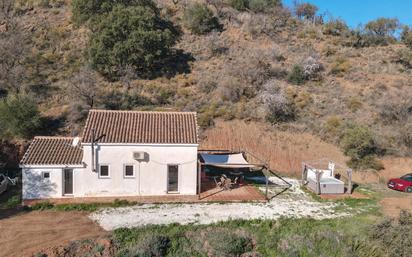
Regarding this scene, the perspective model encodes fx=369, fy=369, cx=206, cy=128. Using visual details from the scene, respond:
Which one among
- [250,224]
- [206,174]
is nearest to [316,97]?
[206,174]

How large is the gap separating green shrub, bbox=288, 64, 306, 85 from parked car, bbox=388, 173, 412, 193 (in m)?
19.5

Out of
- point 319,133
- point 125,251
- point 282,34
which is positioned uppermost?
point 282,34

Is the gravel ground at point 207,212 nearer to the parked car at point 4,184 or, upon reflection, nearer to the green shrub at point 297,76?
the parked car at point 4,184

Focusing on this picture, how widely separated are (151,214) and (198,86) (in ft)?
79.0

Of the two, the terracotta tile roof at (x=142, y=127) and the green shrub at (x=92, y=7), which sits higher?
the green shrub at (x=92, y=7)

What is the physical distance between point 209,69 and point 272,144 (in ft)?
54.2

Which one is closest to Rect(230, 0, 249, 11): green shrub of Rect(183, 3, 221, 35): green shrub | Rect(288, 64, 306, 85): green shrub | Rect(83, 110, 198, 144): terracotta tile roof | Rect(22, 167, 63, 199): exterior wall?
Rect(183, 3, 221, 35): green shrub

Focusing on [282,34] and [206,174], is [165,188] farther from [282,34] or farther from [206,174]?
[282,34]

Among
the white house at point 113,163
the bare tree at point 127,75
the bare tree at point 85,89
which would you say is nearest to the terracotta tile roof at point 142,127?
the white house at point 113,163

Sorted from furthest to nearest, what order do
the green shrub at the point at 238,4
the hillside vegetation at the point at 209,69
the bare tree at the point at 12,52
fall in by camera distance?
the green shrub at the point at 238,4
the bare tree at the point at 12,52
the hillside vegetation at the point at 209,69

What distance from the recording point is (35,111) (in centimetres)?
3234

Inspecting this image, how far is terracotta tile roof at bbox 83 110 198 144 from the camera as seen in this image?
2259 centimetres

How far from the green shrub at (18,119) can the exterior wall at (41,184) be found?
37.5 feet

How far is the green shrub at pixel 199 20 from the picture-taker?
5366 centimetres
